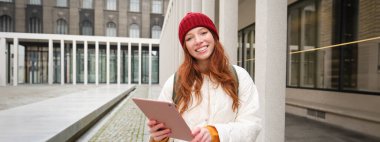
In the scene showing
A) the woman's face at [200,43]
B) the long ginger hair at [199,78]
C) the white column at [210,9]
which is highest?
the white column at [210,9]

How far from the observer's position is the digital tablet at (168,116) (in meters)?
1.65

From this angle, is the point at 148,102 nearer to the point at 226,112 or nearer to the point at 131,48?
the point at 226,112

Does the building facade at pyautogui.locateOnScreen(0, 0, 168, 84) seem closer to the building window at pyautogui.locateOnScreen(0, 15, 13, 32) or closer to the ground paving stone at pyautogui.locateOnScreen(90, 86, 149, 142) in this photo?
the building window at pyautogui.locateOnScreen(0, 15, 13, 32)

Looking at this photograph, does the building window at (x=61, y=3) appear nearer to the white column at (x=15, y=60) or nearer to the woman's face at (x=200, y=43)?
the white column at (x=15, y=60)

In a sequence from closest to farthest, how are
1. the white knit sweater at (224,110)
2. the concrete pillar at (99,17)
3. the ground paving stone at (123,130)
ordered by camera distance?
the white knit sweater at (224,110) → the ground paving stone at (123,130) → the concrete pillar at (99,17)

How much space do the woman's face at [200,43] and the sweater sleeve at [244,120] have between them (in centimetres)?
28

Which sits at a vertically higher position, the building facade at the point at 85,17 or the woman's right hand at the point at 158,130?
the building facade at the point at 85,17

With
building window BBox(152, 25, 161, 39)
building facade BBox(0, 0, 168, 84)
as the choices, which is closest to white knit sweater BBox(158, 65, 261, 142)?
building facade BBox(0, 0, 168, 84)

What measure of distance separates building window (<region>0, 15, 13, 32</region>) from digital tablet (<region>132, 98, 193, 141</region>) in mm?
43643

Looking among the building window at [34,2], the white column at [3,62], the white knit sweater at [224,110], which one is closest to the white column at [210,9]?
the white knit sweater at [224,110]

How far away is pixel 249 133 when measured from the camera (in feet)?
6.44

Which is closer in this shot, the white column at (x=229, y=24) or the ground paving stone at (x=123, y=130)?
the white column at (x=229, y=24)

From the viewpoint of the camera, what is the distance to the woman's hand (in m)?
1.77

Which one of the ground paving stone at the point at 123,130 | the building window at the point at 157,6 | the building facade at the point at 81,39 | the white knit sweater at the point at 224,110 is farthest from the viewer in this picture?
the building window at the point at 157,6
